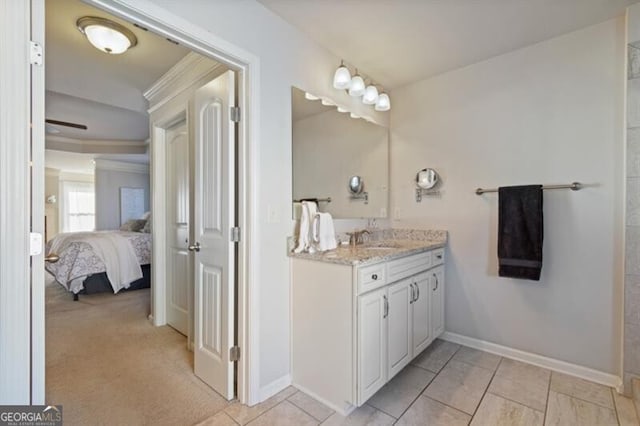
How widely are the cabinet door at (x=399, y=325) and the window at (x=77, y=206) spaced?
30.4ft

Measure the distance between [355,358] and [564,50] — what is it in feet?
A: 8.43

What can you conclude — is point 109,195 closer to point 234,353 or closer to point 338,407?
point 234,353

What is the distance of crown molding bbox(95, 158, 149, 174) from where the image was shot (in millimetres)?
6953

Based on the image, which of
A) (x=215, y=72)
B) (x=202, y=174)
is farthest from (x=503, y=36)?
(x=202, y=174)

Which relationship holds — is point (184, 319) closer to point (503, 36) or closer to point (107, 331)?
point (107, 331)

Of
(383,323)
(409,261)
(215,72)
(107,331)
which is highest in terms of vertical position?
(215,72)

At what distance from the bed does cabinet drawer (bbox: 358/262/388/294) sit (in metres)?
3.83

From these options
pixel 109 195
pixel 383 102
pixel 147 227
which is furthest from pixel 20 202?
pixel 109 195

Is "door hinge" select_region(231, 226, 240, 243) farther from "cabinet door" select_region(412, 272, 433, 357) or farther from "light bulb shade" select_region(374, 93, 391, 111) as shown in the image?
"light bulb shade" select_region(374, 93, 391, 111)

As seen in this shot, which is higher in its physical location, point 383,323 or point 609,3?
point 609,3

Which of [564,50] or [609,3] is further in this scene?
[564,50]

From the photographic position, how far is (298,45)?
6.66 feet

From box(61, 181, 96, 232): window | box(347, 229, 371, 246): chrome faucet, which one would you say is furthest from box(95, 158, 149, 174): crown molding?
box(347, 229, 371, 246): chrome faucet

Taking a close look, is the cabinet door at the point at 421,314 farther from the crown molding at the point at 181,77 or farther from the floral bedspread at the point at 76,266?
the floral bedspread at the point at 76,266
